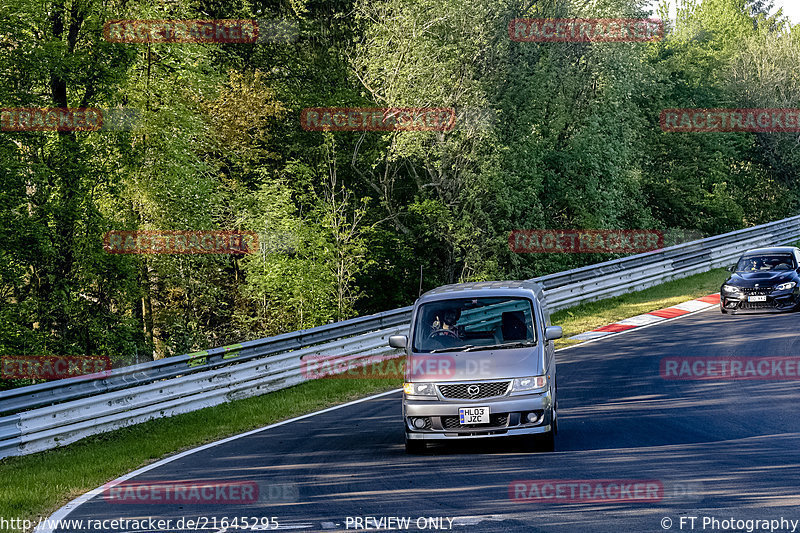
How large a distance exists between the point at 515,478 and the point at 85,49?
18.8 meters

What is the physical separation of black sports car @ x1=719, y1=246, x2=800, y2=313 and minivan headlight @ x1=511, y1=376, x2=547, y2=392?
44.5ft

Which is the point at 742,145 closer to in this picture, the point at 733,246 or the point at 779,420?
the point at 733,246

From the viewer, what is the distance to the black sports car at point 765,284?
70.9 ft

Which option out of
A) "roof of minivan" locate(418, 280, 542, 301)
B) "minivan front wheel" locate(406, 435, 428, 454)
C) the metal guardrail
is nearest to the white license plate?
"minivan front wheel" locate(406, 435, 428, 454)

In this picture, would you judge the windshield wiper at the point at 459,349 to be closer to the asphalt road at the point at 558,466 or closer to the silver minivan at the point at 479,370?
the silver minivan at the point at 479,370

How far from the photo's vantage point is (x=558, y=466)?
9.40m

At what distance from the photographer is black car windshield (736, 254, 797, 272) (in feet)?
72.6

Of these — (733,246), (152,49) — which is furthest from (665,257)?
(152,49)

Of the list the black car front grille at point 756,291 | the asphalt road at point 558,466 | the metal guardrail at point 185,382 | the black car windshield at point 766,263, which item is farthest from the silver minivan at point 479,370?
the black car windshield at point 766,263

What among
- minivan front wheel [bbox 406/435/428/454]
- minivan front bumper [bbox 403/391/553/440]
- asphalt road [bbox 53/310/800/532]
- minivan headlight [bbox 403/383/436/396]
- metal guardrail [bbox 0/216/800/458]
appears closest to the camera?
asphalt road [bbox 53/310/800/532]

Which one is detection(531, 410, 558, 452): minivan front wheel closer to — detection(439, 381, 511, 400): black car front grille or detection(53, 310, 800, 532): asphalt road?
detection(53, 310, 800, 532): asphalt road

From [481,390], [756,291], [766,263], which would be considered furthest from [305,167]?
[481,390]

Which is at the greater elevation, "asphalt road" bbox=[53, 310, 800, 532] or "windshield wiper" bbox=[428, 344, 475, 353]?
"windshield wiper" bbox=[428, 344, 475, 353]

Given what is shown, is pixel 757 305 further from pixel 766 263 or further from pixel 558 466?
pixel 558 466
